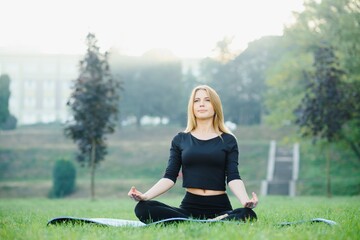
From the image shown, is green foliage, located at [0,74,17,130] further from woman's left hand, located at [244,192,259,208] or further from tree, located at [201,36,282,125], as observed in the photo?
woman's left hand, located at [244,192,259,208]

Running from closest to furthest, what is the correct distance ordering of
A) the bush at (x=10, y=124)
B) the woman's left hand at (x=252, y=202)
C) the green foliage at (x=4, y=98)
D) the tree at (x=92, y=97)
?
1. the woman's left hand at (x=252, y=202)
2. the tree at (x=92, y=97)
3. the green foliage at (x=4, y=98)
4. the bush at (x=10, y=124)

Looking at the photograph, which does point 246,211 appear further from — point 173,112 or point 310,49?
point 173,112

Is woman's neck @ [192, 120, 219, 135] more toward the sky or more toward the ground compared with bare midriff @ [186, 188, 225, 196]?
more toward the sky

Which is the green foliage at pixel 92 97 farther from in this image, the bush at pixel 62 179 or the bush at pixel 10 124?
the bush at pixel 10 124

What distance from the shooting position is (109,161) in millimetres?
34938

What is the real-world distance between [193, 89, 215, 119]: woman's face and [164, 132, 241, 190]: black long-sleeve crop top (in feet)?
0.89

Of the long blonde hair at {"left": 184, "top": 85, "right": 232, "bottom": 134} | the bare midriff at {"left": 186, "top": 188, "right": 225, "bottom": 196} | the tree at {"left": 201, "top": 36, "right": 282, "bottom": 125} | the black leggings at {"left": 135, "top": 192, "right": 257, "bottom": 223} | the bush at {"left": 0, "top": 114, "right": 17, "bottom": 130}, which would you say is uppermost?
the tree at {"left": 201, "top": 36, "right": 282, "bottom": 125}

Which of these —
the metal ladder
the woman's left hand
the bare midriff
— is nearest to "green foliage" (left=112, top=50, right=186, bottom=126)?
the metal ladder

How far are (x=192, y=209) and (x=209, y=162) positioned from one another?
0.54 m

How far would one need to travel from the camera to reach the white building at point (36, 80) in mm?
75812

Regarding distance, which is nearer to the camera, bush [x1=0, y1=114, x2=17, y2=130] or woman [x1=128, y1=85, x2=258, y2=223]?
woman [x1=128, y1=85, x2=258, y2=223]

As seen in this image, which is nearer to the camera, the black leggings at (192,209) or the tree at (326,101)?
the black leggings at (192,209)

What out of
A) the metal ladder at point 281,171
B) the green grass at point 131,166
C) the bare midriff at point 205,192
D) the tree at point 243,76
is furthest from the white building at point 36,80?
the bare midriff at point 205,192

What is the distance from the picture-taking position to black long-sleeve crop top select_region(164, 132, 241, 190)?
Answer: 5.73 metres
